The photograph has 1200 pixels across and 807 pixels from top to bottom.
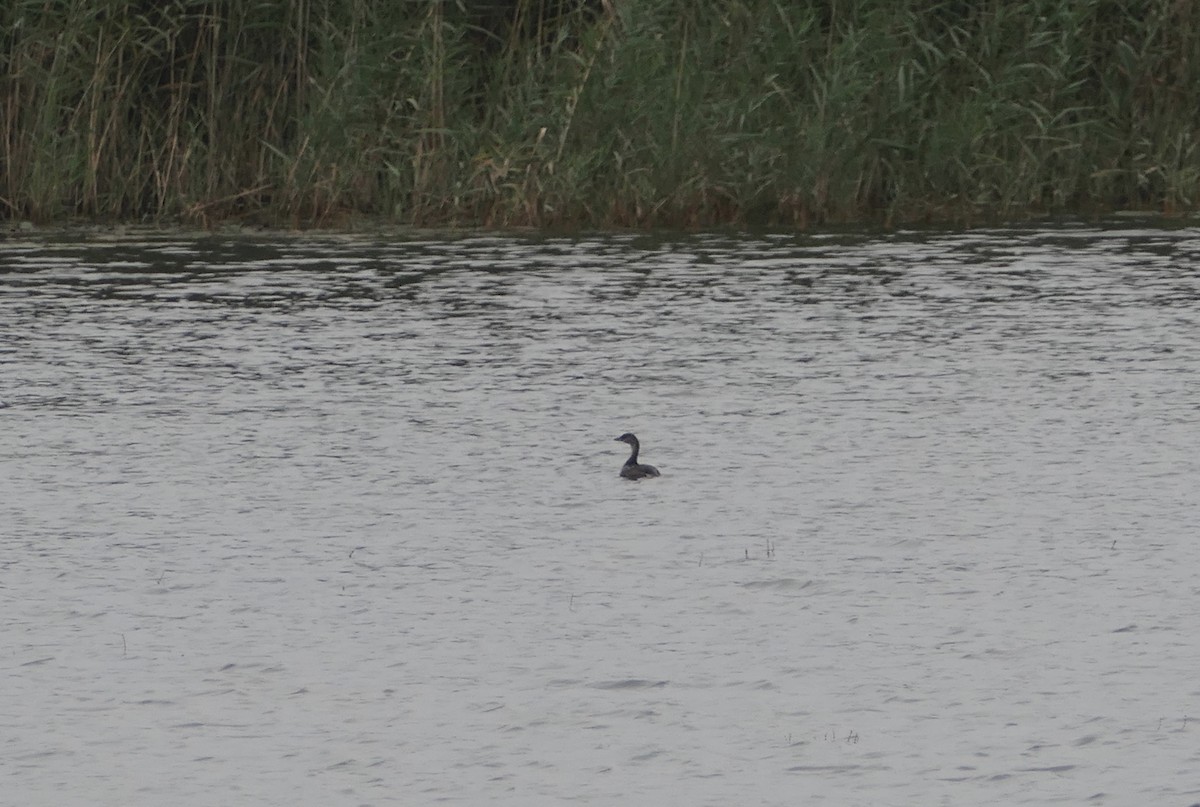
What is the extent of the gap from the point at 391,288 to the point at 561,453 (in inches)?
220

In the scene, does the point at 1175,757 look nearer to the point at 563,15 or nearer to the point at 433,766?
the point at 433,766

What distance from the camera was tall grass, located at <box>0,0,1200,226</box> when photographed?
55.5 feet

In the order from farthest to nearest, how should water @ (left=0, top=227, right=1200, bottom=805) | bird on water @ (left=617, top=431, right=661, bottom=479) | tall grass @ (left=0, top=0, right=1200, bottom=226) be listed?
tall grass @ (left=0, top=0, right=1200, bottom=226), bird on water @ (left=617, top=431, right=661, bottom=479), water @ (left=0, top=227, right=1200, bottom=805)

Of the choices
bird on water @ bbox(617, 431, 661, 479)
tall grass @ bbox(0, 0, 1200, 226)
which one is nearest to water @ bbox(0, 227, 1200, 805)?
bird on water @ bbox(617, 431, 661, 479)

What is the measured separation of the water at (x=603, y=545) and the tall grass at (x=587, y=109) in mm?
2538

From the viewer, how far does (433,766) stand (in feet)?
18.0

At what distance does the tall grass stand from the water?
8.33ft

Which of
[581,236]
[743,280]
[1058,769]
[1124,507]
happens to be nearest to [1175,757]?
[1058,769]

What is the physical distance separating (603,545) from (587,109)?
932 centimetres

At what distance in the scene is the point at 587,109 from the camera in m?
16.8

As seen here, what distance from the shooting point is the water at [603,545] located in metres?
5.58

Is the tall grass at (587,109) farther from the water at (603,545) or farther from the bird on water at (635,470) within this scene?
the bird on water at (635,470)

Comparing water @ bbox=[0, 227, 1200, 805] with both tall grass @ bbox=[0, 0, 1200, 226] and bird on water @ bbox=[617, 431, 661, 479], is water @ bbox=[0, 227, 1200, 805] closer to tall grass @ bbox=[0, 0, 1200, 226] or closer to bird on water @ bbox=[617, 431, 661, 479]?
bird on water @ bbox=[617, 431, 661, 479]

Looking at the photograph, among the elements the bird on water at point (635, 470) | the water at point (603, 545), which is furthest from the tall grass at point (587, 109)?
the bird on water at point (635, 470)
